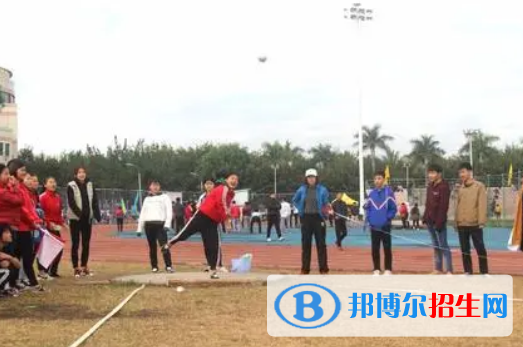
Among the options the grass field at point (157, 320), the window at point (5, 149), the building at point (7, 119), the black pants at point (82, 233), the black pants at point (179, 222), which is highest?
the building at point (7, 119)

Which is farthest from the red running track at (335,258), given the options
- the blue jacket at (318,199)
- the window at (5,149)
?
the window at (5,149)

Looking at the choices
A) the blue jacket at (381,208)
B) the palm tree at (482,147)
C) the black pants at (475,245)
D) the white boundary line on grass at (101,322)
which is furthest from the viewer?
the palm tree at (482,147)

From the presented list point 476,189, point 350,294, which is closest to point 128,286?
point 350,294

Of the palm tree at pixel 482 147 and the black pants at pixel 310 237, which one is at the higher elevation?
the palm tree at pixel 482 147

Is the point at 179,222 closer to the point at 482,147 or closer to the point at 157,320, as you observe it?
the point at 157,320

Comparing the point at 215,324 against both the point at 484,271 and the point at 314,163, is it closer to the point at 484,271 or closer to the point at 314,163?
the point at 484,271

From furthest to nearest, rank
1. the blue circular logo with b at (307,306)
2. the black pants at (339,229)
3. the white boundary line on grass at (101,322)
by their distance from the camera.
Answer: the black pants at (339,229), the blue circular logo with b at (307,306), the white boundary line on grass at (101,322)

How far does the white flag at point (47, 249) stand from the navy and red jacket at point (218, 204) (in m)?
2.24

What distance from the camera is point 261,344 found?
6227 mm

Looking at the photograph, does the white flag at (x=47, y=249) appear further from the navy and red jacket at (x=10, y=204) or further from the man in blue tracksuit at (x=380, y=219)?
the man in blue tracksuit at (x=380, y=219)

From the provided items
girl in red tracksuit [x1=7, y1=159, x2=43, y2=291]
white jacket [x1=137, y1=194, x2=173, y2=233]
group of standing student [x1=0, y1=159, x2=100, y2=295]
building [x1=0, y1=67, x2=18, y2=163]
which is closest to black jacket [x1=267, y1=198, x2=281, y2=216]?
white jacket [x1=137, y1=194, x2=173, y2=233]

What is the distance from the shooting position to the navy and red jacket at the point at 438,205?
1162 centimetres

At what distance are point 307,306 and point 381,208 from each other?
4322 millimetres
